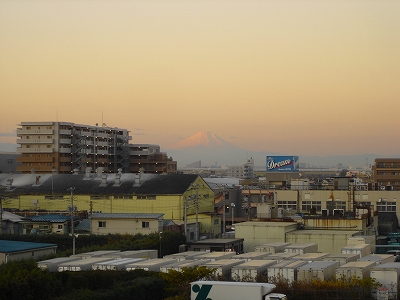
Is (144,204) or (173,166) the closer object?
(144,204)

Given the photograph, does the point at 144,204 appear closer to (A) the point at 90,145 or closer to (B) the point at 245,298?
(B) the point at 245,298

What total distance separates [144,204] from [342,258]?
1033 inches

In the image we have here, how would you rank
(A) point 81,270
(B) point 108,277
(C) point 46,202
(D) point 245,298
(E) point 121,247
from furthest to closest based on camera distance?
(C) point 46,202, (E) point 121,247, (A) point 81,270, (B) point 108,277, (D) point 245,298

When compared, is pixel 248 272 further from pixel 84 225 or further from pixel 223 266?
pixel 84 225

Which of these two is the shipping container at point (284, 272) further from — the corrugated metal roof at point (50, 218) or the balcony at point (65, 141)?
the balcony at point (65, 141)

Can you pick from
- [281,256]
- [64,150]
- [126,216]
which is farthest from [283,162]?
[281,256]

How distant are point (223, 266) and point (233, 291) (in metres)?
5.57

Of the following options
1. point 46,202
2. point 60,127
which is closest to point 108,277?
point 46,202

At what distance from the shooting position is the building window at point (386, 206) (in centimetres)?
4753

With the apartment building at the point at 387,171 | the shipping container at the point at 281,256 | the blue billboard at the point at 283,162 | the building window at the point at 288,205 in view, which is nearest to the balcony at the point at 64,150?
the blue billboard at the point at 283,162

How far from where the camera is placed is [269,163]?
67.6 metres

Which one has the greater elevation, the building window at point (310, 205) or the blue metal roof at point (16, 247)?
the building window at point (310, 205)

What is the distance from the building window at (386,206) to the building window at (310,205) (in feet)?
14.8

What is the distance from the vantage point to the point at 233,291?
17.0 metres
